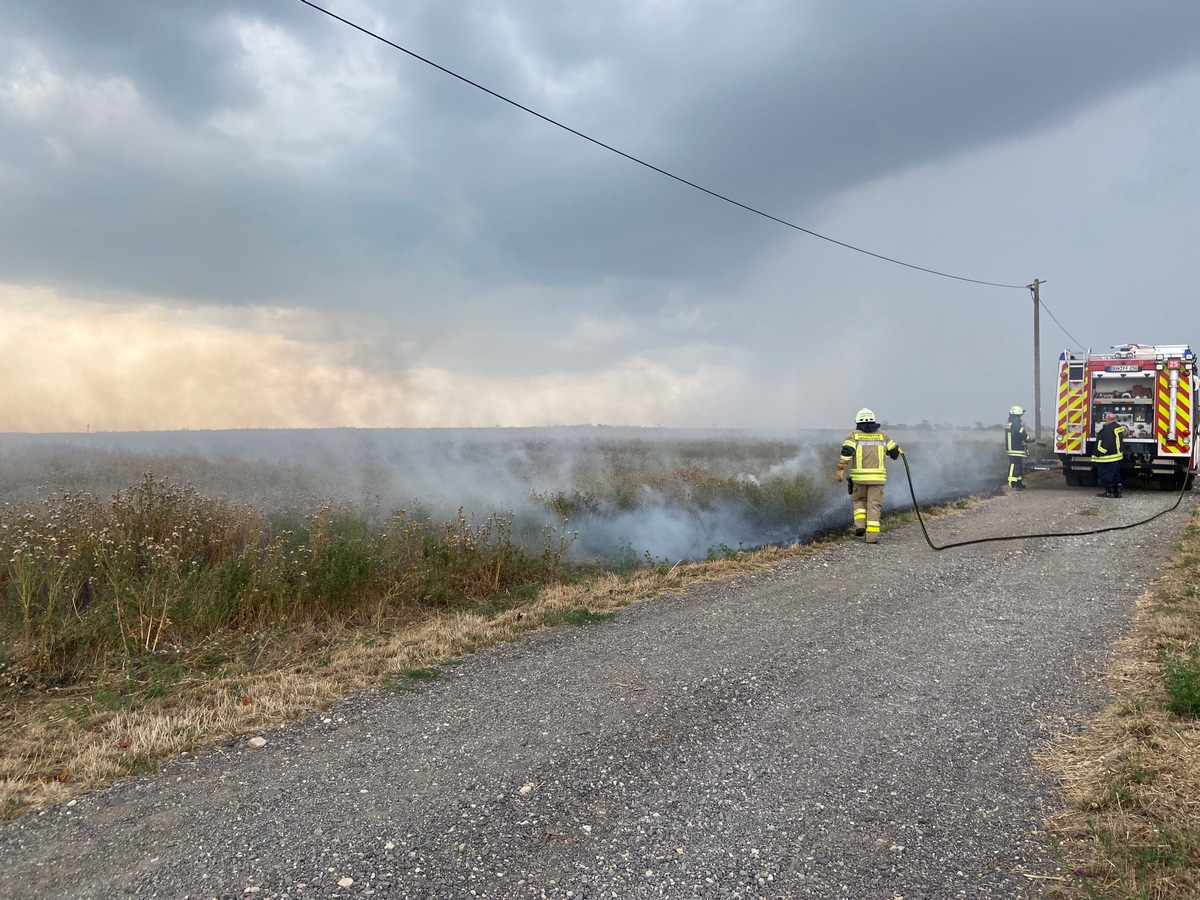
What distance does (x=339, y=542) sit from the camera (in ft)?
24.4

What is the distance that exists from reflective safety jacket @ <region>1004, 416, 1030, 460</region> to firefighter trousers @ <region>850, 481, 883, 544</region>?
28.2 feet

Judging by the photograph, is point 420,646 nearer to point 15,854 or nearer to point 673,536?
point 15,854

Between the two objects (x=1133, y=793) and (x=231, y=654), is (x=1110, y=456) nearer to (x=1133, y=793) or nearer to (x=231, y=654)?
(x=1133, y=793)

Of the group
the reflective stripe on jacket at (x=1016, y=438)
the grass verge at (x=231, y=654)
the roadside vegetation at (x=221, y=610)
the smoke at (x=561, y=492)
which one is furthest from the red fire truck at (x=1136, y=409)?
the grass verge at (x=231, y=654)

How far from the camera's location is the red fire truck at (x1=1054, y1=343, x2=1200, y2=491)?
1622 cm

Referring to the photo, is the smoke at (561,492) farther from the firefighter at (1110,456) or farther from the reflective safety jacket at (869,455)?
the firefighter at (1110,456)

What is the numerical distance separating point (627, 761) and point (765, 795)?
0.75 meters

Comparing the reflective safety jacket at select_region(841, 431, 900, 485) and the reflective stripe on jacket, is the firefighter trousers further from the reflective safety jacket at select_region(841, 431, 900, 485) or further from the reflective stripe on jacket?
the reflective stripe on jacket

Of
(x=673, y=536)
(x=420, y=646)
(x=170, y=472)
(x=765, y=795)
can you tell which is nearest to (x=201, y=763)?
(x=420, y=646)

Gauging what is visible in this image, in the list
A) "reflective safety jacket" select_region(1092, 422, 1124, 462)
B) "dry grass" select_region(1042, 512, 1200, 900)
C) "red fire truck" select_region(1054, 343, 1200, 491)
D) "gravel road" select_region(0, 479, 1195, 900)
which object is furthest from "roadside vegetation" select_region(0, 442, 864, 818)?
"red fire truck" select_region(1054, 343, 1200, 491)

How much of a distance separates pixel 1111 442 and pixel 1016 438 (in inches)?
85.4

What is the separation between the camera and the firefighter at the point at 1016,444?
682 inches

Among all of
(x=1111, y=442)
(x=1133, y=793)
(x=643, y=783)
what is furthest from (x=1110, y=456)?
(x=643, y=783)

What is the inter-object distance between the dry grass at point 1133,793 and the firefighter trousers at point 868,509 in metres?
5.41
